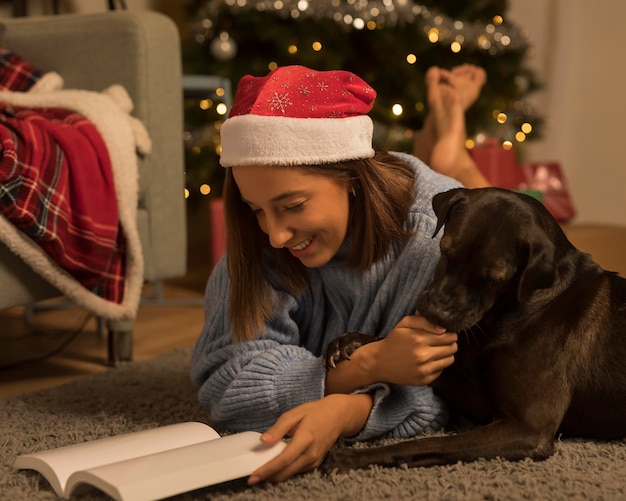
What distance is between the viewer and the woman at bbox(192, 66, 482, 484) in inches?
58.6

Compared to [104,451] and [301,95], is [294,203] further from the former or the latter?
[104,451]

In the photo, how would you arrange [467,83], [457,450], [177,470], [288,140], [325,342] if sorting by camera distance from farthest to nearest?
[467,83]
[325,342]
[288,140]
[457,450]
[177,470]

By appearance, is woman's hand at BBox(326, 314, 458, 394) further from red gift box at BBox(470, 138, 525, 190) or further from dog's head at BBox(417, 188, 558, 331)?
red gift box at BBox(470, 138, 525, 190)

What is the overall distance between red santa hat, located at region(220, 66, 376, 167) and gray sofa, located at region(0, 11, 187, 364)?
790mm

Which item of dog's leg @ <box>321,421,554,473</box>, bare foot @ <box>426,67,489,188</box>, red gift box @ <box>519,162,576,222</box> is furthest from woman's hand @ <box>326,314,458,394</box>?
red gift box @ <box>519,162,576,222</box>

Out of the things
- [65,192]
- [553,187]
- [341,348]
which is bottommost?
[553,187]

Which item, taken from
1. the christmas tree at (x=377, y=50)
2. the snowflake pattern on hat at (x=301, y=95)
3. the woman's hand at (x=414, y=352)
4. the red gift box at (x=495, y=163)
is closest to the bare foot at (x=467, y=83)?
the christmas tree at (x=377, y=50)

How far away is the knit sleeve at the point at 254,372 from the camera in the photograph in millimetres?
1565

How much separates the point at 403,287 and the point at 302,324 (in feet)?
0.98

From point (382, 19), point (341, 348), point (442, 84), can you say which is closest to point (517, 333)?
point (341, 348)

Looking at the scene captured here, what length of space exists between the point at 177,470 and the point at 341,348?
16.4 inches

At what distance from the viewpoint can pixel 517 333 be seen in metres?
1.45

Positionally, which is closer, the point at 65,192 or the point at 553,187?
the point at 65,192

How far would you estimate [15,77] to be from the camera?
2344 mm
